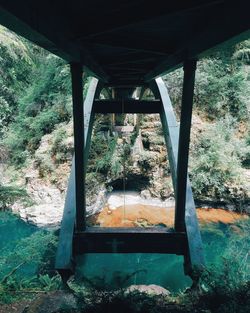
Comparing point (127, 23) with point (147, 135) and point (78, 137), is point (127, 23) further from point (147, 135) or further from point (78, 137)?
point (147, 135)

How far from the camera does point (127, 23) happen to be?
219cm

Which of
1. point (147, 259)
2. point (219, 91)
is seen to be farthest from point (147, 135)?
point (147, 259)

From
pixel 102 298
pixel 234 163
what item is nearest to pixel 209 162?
pixel 234 163

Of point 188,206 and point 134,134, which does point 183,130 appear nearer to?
point 188,206

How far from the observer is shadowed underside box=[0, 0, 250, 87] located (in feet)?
5.42

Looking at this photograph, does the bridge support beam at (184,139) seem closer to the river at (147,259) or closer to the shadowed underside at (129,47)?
the shadowed underside at (129,47)

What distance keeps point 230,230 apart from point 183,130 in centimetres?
756

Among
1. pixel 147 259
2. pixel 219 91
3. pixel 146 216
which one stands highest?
pixel 219 91

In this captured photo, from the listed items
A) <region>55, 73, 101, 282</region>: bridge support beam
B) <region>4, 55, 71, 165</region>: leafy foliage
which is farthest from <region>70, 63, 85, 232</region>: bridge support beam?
<region>4, 55, 71, 165</region>: leafy foliage

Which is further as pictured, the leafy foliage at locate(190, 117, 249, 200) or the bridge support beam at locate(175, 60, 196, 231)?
the leafy foliage at locate(190, 117, 249, 200)

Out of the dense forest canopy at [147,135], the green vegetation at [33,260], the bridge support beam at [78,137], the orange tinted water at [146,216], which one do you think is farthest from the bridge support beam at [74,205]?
the orange tinted water at [146,216]

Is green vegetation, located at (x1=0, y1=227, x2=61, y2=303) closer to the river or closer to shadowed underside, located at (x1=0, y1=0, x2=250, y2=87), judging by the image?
the river

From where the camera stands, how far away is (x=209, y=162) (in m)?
11.5

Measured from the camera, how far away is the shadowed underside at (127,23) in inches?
65.1
